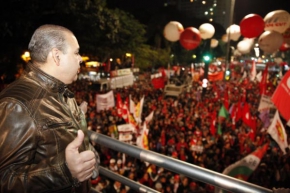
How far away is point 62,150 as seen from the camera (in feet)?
4.58

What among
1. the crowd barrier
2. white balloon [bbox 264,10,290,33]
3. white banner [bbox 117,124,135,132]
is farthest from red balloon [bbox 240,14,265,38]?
the crowd barrier

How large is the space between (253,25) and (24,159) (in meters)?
9.34

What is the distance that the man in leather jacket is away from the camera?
1.24 meters

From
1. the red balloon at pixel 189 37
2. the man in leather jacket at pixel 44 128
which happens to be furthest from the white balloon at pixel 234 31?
the man in leather jacket at pixel 44 128

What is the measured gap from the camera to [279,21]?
27.7ft

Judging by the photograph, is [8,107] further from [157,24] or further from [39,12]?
[157,24]

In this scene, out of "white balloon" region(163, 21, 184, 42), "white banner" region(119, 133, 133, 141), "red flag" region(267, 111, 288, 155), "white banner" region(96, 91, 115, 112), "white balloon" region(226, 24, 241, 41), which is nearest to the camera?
"red flag" region(267, 111, 288, 155)

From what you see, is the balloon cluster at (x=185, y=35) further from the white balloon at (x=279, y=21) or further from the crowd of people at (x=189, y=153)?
the crowd of people at (x=189, y=153)

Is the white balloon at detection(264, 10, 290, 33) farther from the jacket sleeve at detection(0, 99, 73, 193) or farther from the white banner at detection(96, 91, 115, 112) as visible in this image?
the jacket sleeve at detection(0, 99, 73, 193)

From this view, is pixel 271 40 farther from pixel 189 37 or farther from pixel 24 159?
pixel 24 159

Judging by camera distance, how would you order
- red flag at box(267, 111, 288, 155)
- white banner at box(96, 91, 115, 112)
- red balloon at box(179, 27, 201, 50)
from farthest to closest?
1. white banner at box(96, 91, 115, 112)
2. red balloon at box(179, 27, 201, 50)
3. red flag at box(267, 111, 288, 155)

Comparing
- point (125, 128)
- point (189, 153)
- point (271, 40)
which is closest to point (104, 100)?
point (125, 128)

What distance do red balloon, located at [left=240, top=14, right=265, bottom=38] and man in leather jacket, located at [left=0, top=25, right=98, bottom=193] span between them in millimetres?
8828

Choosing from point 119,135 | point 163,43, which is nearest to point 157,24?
point 163,43
